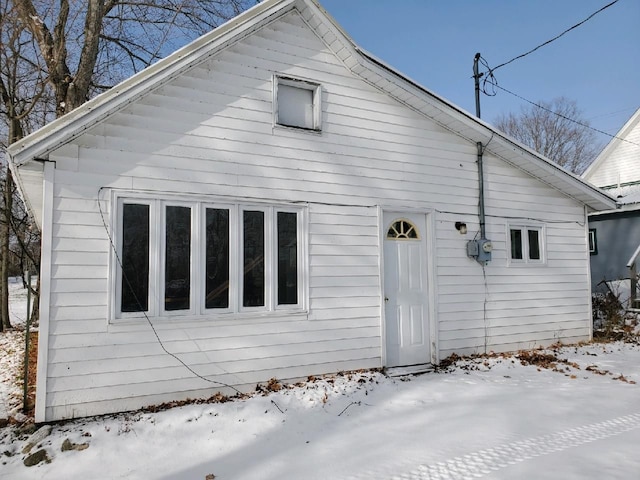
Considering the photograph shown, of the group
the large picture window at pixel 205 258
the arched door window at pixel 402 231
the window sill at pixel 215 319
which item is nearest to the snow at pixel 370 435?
the window sill at pixel 215 319

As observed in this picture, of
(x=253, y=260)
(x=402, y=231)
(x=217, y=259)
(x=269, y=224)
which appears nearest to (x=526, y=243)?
(x=402, y=231)

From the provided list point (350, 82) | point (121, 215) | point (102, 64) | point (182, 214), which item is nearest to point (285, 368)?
point (182, 214)

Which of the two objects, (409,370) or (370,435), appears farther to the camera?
(409,370)

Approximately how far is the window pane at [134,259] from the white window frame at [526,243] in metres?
6.06

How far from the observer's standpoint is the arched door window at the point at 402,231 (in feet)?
21.7

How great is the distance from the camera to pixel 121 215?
481 centimetres

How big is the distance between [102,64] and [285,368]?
10.4m

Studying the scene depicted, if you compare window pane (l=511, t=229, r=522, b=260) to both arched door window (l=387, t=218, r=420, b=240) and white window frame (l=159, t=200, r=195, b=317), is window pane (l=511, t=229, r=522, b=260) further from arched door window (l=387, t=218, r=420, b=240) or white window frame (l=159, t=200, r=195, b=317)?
white window frame (l=159, t=200, r=195, b=317)

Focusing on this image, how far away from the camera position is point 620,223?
13750mm

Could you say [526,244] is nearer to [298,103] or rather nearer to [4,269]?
[298,103]

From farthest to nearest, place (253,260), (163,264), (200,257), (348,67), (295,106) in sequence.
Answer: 1. (348,67)
2. (295,106)
3. (253,260)
4. (200,257)
5. (163,264)

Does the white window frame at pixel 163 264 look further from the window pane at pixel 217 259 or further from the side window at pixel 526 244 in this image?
the side window at pixel 526 244

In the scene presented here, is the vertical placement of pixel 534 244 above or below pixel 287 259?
above

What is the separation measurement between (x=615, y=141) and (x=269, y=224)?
58.8ft
